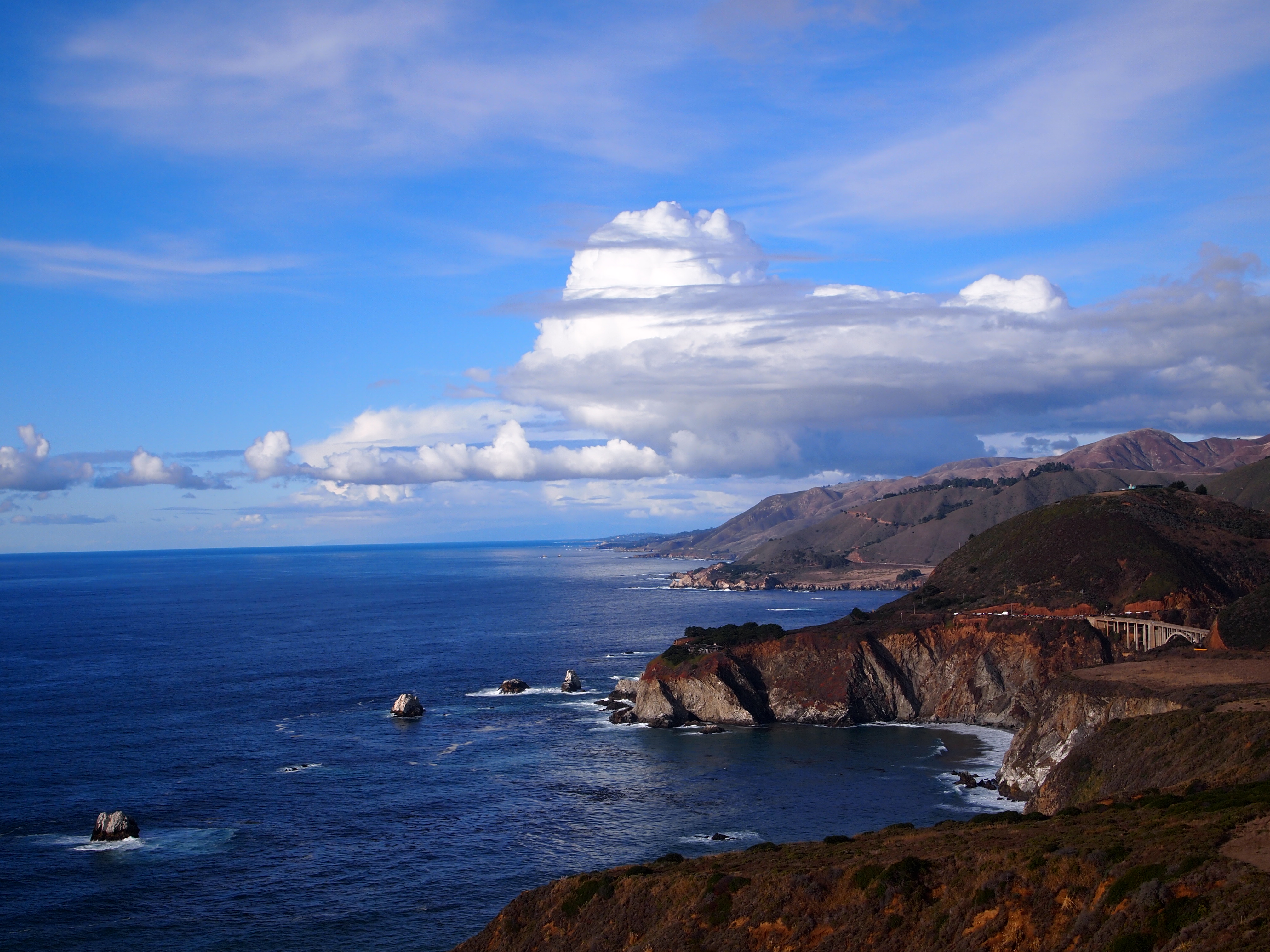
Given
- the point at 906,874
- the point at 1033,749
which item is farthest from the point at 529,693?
the point at 906,874

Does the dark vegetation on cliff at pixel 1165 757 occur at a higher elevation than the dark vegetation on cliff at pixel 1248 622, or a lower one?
lower

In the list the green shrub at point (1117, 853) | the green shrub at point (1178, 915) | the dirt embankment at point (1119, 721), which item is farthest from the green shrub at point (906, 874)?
the dirt embankment at point (1119, 721)

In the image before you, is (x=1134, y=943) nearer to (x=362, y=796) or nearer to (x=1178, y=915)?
(x=1178, y=915)

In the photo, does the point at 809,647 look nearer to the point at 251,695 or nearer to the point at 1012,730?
the point at 1012,730

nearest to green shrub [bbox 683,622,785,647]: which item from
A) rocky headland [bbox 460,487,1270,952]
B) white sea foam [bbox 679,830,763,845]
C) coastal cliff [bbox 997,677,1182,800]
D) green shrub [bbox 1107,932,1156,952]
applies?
rocky headland [bbox 460,487,1270,952]

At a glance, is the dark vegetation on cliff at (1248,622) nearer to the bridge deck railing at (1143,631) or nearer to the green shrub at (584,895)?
the bridge deck railing at (1143,631)
